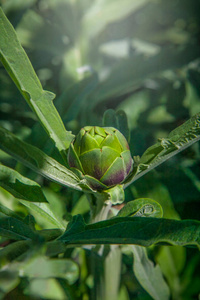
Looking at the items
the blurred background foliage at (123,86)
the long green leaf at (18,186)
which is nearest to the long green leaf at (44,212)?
the long green leaf at (18,186)

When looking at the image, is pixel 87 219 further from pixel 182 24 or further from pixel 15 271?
pixel 182 24

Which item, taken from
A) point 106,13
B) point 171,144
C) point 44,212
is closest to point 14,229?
point 44,212

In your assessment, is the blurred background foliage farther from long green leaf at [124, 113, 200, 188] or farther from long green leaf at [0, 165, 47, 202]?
long green leaf at [124, 113, 200, 188]

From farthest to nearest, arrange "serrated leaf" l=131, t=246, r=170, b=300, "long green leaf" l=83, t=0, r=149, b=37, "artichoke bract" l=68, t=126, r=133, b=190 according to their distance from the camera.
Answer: "long green leaf" l=83, t=0, r=149, b=37, "serrated leaf" l=131, t=246, r=170, b=300, "artichoke bract" l=68, t=126, r=133, b=190

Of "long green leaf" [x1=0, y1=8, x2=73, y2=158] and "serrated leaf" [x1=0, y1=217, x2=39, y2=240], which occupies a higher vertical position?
"long green leaf" [x1=0, y1=8, x2=73, y2=158]

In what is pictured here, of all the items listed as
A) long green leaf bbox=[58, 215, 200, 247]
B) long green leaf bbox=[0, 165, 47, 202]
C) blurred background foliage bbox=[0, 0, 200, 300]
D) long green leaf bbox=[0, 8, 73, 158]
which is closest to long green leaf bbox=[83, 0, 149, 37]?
blurred background foliage bbox=[0, 0, 200, 300]

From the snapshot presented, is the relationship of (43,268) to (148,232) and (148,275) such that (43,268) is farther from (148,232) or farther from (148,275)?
(148,275)

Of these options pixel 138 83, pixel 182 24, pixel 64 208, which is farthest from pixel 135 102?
pixel 182 24

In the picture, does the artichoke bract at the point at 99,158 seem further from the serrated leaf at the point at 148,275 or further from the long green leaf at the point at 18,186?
the serrated leaf at the point at 148,275
